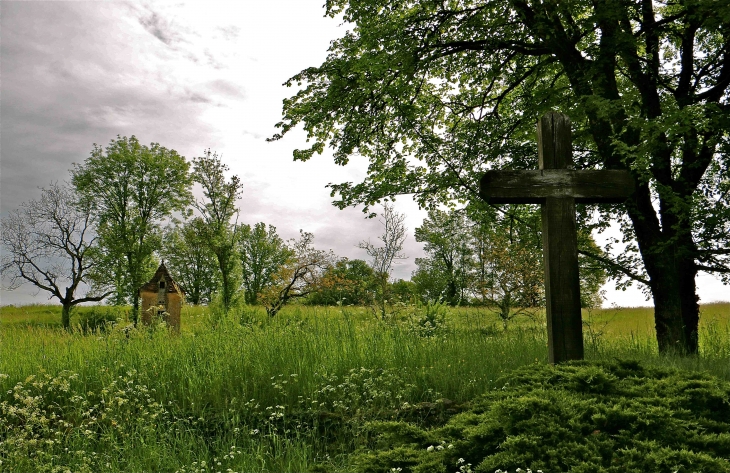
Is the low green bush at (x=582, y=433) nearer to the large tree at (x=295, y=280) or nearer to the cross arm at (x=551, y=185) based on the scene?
the cross arm at (x=551, y=185)

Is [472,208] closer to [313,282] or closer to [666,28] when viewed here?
[666,28]

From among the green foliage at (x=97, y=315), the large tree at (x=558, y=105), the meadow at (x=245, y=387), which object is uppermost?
the large tree at (x=558, y=105)

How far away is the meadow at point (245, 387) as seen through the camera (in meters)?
4.95

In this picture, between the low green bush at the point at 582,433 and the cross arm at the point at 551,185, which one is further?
the cross arm at the point at 551,185

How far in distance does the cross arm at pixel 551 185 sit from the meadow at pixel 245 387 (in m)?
1.80

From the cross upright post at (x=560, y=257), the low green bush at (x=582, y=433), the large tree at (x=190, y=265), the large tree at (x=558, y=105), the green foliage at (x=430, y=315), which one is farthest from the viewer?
the large tree at (x=190, y=265)

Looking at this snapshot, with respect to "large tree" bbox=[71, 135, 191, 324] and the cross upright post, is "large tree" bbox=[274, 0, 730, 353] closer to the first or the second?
the cross upright post

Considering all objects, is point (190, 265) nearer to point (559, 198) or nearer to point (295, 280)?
point (295, 280)

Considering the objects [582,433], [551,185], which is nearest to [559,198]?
[551,185]

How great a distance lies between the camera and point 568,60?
31.4ft

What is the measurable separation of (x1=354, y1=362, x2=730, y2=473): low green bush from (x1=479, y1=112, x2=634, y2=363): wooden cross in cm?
186

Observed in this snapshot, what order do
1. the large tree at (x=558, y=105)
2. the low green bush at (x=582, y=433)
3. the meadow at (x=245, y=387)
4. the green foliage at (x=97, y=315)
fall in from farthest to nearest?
the green foliage at (x=97, y=315), the large tree at (x=558, y=105), the meadow at (x=245, y=387), the low green bush at (x=582, y=433)

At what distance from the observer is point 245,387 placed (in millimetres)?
6363

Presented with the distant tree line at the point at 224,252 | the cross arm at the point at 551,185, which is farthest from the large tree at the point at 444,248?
the cross arm at the point at 551,185
